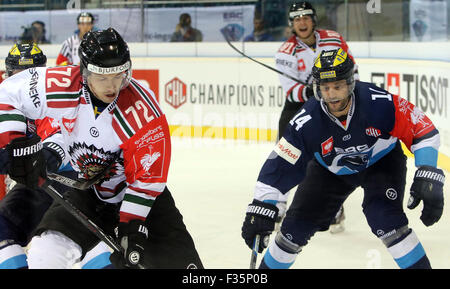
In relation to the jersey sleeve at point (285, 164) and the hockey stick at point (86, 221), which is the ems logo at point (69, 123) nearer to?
the hockey stick at point (86, 221)

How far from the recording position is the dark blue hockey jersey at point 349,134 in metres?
3.13

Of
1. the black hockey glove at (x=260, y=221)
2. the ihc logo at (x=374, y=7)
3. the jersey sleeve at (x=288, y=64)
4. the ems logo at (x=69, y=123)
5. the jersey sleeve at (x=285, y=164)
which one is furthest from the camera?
the ihc logo at (x=374, y=7)

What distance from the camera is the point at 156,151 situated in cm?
287

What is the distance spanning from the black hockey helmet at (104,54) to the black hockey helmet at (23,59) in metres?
1.42

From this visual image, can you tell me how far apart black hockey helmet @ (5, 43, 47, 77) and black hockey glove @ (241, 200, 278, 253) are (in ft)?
5.62

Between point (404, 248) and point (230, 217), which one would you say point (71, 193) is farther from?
point (230, 217)

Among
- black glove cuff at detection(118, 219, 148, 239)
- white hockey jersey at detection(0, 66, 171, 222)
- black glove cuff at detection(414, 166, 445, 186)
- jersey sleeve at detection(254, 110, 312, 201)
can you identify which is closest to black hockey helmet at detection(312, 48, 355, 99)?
jersey sleeve at detection(254, 110, 312, 201)

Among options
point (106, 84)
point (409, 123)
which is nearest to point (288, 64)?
point (409, 123)

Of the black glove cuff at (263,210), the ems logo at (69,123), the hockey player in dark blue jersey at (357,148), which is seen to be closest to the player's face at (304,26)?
the hockey player in dark blue jersey at (357,148)

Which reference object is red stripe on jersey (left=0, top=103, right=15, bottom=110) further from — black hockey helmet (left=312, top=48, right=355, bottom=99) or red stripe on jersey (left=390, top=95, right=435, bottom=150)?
red stripe on jersey (left=390, top=95, right=435, bottom=150)

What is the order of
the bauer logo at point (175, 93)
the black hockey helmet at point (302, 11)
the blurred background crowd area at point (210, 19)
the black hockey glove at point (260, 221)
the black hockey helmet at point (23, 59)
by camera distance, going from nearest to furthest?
the black hockey glove at point (260, 221) < the black hockey helmet at point (23, 59) < the black hockey helmet at point (302, 11) < the blurred background crowd area at point (210, 19) < the bauer logo at point (175, 93)

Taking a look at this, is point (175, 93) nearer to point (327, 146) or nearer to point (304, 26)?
point (304, 26)

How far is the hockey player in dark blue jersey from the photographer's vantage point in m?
3.11

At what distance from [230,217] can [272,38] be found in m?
4.14
